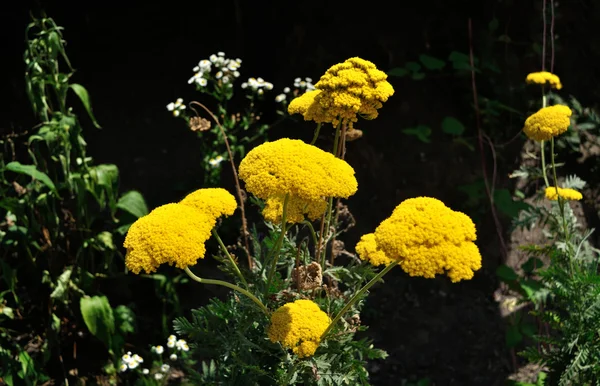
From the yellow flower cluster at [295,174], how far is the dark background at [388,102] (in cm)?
222

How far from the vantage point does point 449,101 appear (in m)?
4.60

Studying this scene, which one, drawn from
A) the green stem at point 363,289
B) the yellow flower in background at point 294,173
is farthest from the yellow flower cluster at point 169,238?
the green stem at point 363,289

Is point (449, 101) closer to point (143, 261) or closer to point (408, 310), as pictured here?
point (408, 310)

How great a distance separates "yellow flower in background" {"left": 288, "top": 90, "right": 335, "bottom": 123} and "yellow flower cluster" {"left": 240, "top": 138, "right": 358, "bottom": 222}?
0.29 m

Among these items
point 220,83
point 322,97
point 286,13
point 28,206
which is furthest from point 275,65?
point 322,97

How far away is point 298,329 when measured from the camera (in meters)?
1.71

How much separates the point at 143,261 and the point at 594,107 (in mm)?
3780

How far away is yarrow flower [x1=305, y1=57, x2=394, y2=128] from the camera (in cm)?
193

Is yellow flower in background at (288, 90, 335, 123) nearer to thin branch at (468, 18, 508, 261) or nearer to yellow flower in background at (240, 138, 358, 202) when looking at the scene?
yellow flower in background at (240, 138, 358, 202)

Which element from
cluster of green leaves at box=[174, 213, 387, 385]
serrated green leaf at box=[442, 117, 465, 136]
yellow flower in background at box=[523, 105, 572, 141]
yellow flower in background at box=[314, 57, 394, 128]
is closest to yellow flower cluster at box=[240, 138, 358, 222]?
yellow flower in background at box=[314, 57, 394, 128]

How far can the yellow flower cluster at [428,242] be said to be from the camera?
1.53m

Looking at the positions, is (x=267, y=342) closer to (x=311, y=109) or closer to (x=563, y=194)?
(x=311, y=109)

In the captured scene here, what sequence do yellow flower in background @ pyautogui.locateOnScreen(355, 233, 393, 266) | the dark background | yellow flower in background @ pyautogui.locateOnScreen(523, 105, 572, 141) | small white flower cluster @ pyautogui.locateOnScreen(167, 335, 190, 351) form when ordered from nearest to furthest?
yellow flower in background @ pyautogui.locateOnScreen(355, 233, 393, 266) < yellow flower in background @ pyautogui.locateOnScreen(523, 105, 572, 141) < small white flower cluster @ pyautogui.locateOnScreen(167, 335, 190, 351) < the dark background

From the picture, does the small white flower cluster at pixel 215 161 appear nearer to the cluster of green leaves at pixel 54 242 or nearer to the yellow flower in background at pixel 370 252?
the cluster of green leaves at pixel 54 242
